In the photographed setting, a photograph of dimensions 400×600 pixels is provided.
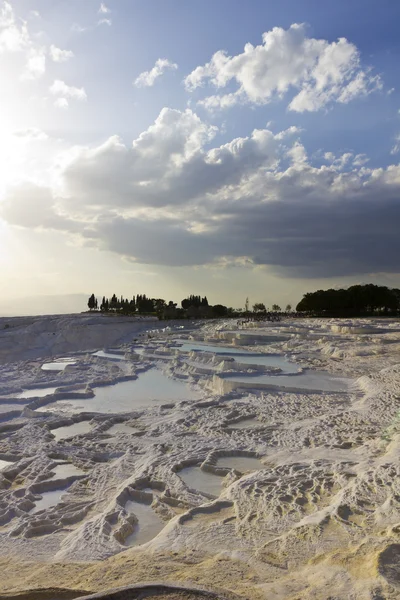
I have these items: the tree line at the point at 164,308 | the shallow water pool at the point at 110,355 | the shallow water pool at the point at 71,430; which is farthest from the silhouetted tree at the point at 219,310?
the shallow water pool at the point at 71,430

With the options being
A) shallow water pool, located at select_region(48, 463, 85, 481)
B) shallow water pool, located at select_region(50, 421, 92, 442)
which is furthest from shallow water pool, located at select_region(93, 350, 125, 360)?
shallow water pool, located at select_region(48, 463, 85, 481)

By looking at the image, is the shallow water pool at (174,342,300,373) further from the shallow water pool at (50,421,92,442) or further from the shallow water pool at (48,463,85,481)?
the shallow water pool at (48,463,85,481)

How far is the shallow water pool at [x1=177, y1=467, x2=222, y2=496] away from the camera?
6402mm

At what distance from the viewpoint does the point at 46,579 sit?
382cm

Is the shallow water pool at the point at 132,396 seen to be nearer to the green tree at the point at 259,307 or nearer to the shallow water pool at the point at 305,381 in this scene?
the shallow water pool at the point at 305,381

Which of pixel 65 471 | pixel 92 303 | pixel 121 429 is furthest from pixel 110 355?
pixel 92 303

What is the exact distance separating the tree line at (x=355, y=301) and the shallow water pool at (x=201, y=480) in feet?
179

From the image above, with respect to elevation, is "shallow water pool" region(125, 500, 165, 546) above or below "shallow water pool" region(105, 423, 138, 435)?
below

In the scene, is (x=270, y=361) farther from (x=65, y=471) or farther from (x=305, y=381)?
(x=65, y=471)

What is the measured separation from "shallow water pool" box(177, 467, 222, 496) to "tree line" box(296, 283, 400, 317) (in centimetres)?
5454

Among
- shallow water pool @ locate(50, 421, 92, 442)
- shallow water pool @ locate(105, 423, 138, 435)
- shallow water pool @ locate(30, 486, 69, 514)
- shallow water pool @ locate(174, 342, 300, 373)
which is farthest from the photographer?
shallow water pool @ locate(174, 342, 300, 373)

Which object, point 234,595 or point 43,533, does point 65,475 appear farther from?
point 234,595

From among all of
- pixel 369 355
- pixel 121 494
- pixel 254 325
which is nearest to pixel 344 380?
pixel 369 355

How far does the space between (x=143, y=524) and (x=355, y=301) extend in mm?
59507
